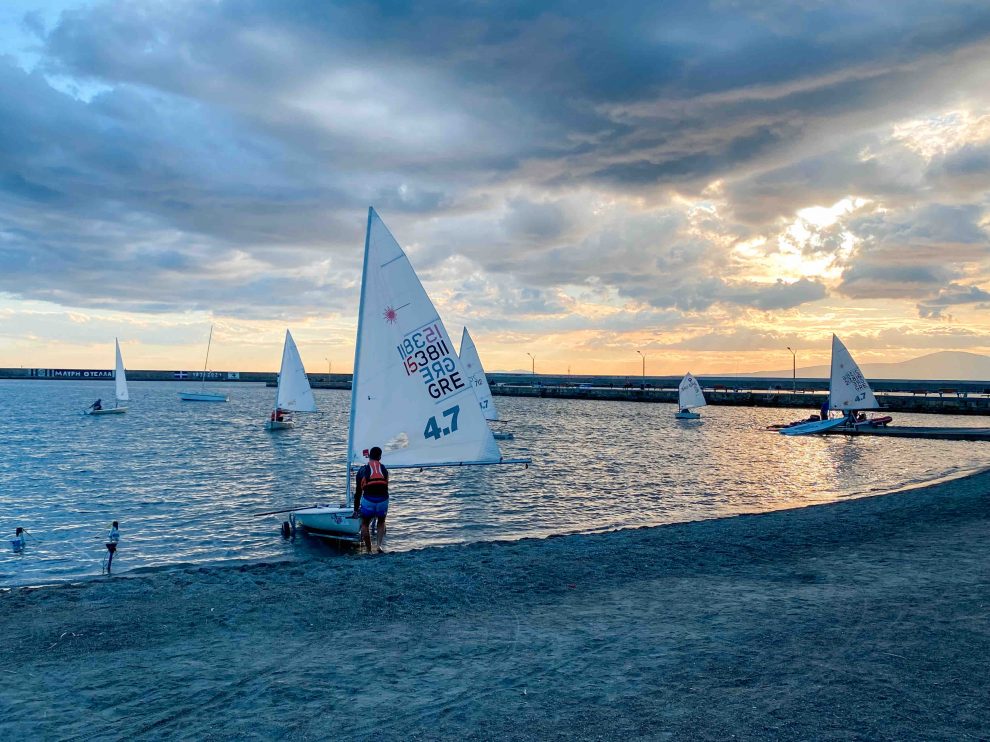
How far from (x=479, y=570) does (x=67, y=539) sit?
1475 centimetres

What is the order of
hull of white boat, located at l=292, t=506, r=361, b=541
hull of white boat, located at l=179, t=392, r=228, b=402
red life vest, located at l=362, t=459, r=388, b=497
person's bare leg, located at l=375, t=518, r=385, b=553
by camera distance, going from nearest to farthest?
1. red life vest, located at l=362, t=459, r=388, b=497
2. person's bare leg, located at l=375, t=518, r=385, b=553
3. hull of white boat, located at l=292, t=506, r=361, b=541
4. hull of white boat, located at l=179, t=392, r=228, b=402

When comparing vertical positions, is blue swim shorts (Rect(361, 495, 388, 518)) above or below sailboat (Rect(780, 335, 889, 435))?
below

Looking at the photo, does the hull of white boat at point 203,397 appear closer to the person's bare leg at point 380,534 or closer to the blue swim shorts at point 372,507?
the person's bare leg at point 380,534

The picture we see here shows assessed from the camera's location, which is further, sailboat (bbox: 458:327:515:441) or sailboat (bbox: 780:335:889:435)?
sailboat (bbox: 780:335:889:435)

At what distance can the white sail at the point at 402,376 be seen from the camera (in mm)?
17453

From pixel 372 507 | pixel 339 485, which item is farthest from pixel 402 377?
pixel 339 485

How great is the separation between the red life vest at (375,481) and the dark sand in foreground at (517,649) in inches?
65.7

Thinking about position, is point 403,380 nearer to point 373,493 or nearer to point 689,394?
point 373,493

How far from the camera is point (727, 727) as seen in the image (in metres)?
7.09

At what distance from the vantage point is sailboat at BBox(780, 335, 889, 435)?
6075 centimetres

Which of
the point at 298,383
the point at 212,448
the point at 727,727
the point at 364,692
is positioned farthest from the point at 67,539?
the point at 298,383

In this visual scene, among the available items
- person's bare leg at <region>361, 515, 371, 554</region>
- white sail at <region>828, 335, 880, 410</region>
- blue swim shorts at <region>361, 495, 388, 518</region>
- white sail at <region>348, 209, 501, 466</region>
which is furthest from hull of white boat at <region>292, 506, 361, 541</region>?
white sail at <region>828, 335, 880, 410</region>

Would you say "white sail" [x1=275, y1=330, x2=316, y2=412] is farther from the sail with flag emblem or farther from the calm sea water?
the sail with flag emblem

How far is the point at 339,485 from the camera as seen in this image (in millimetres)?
33750
